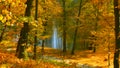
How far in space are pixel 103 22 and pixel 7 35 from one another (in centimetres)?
888

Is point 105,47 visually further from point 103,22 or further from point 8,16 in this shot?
point 8,16

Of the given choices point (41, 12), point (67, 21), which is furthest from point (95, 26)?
point (41, 12)

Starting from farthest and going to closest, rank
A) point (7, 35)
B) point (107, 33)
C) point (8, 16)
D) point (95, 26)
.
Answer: point (95, 26)
point (107, 33)
point (7, 35)
point (8, 16)

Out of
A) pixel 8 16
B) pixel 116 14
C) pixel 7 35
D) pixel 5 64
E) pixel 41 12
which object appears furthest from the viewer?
pixel 41 12

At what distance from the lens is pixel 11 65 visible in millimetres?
11352

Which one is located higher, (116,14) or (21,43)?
(116,14)

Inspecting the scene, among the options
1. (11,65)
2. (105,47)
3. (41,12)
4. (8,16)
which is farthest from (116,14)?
(41,12)

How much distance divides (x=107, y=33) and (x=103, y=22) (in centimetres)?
261

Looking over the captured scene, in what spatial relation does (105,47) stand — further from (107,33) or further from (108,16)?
(108,16)

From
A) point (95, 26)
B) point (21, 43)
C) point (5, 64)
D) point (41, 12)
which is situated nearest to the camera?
point (5, 64)

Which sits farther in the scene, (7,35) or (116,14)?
(7,35)

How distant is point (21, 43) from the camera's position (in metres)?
16.5

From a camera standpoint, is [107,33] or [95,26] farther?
[95,26]

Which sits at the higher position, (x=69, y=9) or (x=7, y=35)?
(x=69, y=9)
